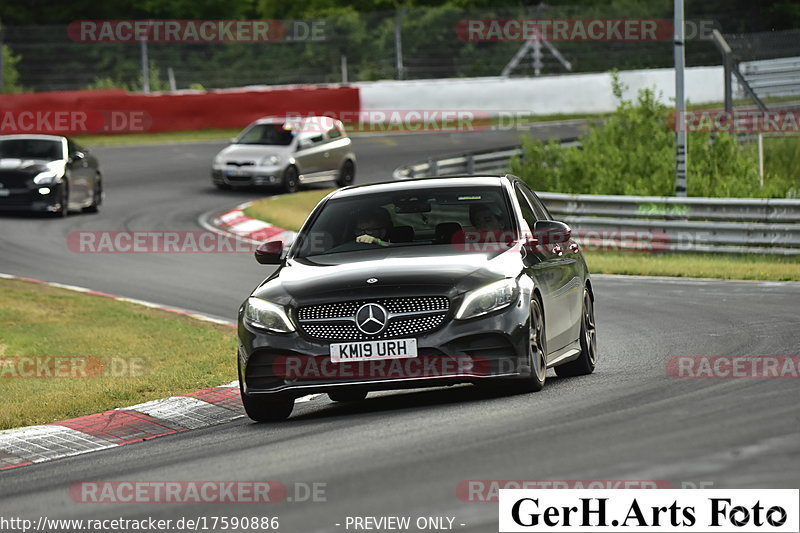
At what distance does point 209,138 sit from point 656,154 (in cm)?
1934

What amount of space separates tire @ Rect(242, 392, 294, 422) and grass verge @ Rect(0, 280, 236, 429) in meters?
1.64

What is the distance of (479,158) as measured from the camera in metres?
36.6

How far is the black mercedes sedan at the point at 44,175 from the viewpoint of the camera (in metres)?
27.9

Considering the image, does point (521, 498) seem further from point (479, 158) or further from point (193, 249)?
point (479, 158)

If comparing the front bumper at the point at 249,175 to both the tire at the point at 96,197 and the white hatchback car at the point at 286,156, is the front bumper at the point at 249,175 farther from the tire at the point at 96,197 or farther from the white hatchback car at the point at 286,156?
Result: the tire at the point at 96,197

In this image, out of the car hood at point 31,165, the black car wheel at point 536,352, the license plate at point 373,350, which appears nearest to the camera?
the license plate at point 373,350

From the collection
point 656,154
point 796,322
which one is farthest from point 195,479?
point 656,154

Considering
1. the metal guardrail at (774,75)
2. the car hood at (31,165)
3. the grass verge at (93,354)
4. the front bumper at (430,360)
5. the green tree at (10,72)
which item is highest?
the green tree at (10,72)

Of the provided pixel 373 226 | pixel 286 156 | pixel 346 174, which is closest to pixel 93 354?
pixel 373 226

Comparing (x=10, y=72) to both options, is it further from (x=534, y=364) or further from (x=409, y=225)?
(x=534, y=364)

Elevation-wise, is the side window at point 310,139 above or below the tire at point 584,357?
above

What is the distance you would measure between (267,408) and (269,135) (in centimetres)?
2389

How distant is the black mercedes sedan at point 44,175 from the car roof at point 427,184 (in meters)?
17.5

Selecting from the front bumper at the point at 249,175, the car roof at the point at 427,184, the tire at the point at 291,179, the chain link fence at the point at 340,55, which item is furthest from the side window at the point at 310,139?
the car roof at the point at 427,184
